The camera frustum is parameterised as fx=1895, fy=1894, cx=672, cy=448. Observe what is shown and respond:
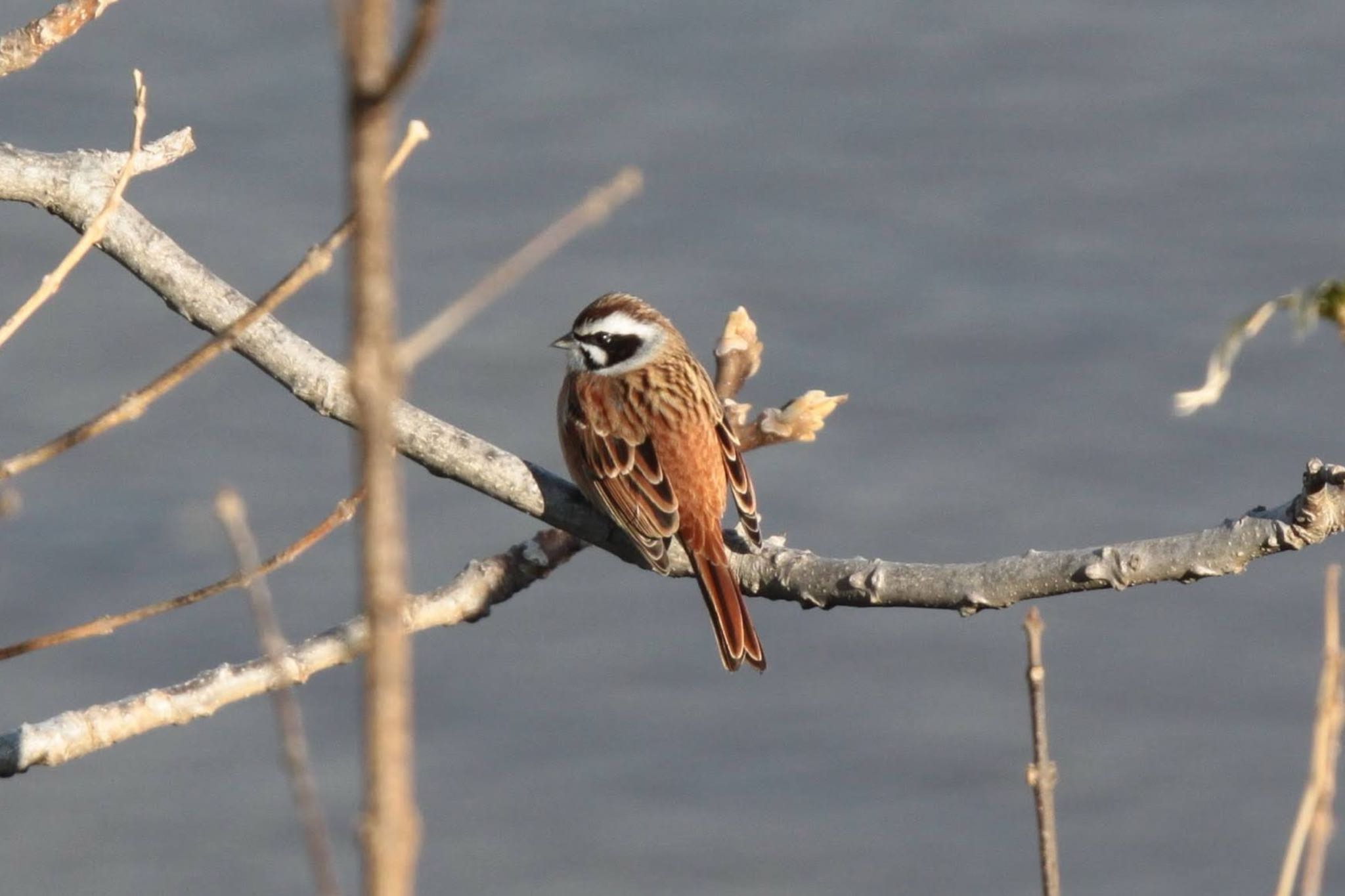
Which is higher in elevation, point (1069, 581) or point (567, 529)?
point (567, 529)

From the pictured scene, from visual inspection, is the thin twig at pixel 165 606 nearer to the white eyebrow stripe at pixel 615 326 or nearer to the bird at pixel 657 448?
A: the bird at pixel 657 448

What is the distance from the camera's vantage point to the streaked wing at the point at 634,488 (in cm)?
539

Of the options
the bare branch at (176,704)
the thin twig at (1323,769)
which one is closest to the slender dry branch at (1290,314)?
the thin twig at (1323,769)

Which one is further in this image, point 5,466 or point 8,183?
point 8,183

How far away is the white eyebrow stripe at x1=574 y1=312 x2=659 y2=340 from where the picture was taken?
263 inches

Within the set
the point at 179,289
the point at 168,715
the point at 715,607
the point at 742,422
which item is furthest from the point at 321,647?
the point at 715,607

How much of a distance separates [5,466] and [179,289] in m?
2.05

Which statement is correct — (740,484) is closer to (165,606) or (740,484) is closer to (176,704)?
(176,704)

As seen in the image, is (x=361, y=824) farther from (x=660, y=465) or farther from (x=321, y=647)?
(x=660, y=465)

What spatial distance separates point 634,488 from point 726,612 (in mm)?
471

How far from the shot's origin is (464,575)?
13.7 ft

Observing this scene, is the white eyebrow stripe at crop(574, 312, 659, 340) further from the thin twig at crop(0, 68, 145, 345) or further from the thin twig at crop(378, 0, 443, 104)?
the thin twig at crop(378, 0, 443, 104)

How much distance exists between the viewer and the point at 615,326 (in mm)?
6707

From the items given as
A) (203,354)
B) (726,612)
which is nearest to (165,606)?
(203,354)
